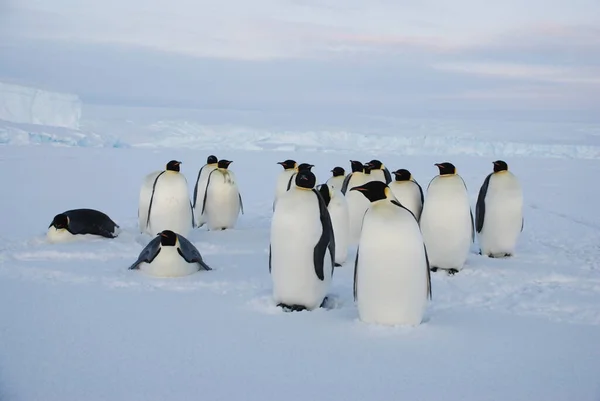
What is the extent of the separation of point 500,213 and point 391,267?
2659mm

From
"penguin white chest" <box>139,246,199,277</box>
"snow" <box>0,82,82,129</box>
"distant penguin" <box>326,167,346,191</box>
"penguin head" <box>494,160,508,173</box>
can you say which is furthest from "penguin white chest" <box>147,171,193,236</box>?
"snow" <box>0,82,82,129</box>

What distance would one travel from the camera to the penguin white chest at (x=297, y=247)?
360 cm

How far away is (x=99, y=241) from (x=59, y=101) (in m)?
34.6

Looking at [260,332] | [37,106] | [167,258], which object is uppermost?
[37,106]

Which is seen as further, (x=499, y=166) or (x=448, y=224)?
(x=499, y=166)

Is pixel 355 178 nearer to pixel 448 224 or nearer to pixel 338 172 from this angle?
pixel 338 172

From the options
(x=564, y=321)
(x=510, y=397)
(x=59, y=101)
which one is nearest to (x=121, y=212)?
(x=564, y=321)

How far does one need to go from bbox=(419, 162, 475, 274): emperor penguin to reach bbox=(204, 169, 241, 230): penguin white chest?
8.23 feet

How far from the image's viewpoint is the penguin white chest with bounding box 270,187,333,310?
142 inches

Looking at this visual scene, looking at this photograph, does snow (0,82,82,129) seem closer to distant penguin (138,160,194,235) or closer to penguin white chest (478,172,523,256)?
distant penguin (138,160,194,235)

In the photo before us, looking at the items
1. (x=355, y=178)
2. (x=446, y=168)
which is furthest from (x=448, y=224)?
(x=355, y=178)

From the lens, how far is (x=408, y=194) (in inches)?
208

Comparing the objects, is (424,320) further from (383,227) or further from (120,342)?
(120,342)

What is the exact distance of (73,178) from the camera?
12.6m
